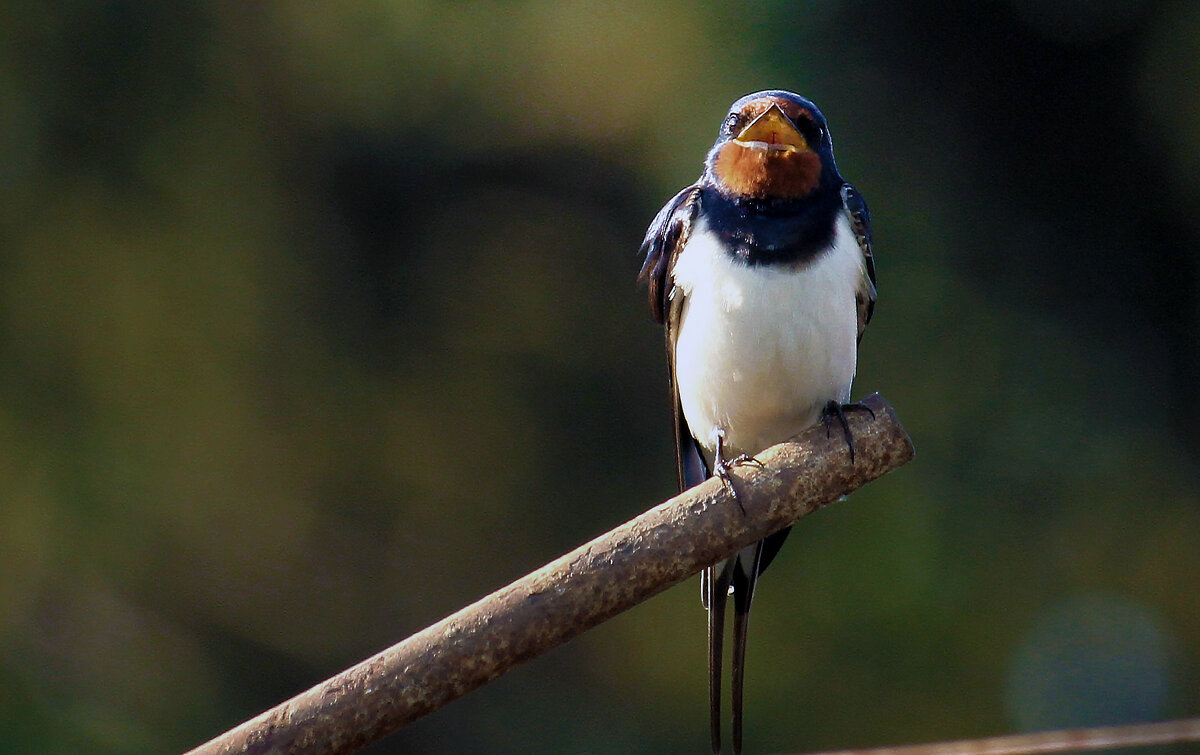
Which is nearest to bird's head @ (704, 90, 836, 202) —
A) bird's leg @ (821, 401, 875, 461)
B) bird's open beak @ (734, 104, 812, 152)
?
bird's open beak @ (734, 104, 812, 152)

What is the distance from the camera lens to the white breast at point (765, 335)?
4.60 feet

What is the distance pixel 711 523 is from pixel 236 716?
215 centimetres

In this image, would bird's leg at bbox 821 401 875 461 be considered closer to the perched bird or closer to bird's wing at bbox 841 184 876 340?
the perched bird

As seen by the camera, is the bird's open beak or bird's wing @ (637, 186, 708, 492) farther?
bird's wing @ (637, 186, 708, 492)

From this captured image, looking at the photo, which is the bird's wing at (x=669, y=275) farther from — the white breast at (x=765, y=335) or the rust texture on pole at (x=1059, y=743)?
the rust texture on pole at (x=1059, y=743)

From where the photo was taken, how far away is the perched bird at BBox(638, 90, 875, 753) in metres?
1.40

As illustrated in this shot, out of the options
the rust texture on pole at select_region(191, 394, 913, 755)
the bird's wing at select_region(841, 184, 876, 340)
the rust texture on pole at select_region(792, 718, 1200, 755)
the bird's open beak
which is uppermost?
the bird's open beak

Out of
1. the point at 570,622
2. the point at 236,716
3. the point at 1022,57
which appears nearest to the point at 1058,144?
the point at 1022,57

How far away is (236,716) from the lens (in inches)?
112

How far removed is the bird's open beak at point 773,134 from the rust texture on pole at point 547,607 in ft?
1.48

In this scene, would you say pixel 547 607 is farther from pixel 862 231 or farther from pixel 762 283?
pixel 862 231

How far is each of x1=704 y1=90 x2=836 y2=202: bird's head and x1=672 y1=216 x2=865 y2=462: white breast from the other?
0.22 feet

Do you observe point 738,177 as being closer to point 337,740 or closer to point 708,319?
point 708,319

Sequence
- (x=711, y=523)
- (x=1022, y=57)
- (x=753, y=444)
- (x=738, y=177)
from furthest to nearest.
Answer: (x=1022, y=57)
(x=753, y=444)
(x=738, y=177)
(x=711, y=523)
